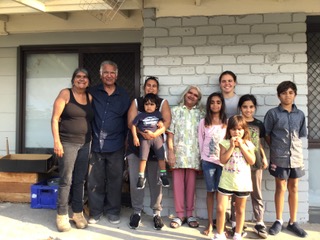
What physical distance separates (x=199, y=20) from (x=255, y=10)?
685 mm

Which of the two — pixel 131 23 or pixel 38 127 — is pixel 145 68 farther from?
pixel 38 127

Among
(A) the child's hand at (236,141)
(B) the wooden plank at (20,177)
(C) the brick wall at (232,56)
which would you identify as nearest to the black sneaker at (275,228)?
(C) the brick wall at (232,56)

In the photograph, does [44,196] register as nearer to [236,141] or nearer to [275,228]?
[236,141]

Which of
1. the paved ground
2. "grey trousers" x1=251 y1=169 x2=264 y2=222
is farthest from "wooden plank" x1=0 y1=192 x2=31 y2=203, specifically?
"grey trousers" x1=251 y1=169 x2=264 y2=222

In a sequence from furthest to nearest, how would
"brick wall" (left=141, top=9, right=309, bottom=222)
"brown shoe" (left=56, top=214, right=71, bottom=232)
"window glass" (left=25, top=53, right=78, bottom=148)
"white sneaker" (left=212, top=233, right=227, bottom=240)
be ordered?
"window glass" (left=25, top=53, right=78, bottom=148)
"brick wall" (left=141, top=9, right=309, bottom=222)
"brown shoe" (left=56, top=214, right=71, bottom=232)
"white sneaker" (left=212, top=233, right=227, bottom=240)

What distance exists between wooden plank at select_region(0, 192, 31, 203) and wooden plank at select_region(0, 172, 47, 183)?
0.64 ft

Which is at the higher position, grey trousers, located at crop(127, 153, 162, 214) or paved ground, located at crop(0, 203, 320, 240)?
grey trousers, located at crop(127, 153, 162, 214)

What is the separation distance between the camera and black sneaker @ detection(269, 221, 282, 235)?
11.7ft

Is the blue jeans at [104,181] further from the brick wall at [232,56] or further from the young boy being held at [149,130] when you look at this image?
the brick wall at [232,56]

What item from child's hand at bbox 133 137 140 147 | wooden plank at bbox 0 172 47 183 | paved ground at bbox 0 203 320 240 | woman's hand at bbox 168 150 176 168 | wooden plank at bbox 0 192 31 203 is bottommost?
paved ground at bbox 0 203 320 240

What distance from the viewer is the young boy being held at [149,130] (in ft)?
12.0

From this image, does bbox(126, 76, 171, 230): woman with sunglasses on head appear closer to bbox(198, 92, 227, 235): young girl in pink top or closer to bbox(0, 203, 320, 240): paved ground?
bbox(0, 203, 320, 240): paved ground

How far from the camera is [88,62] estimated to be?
515cm

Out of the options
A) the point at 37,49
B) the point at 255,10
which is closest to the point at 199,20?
the point at 255,10
